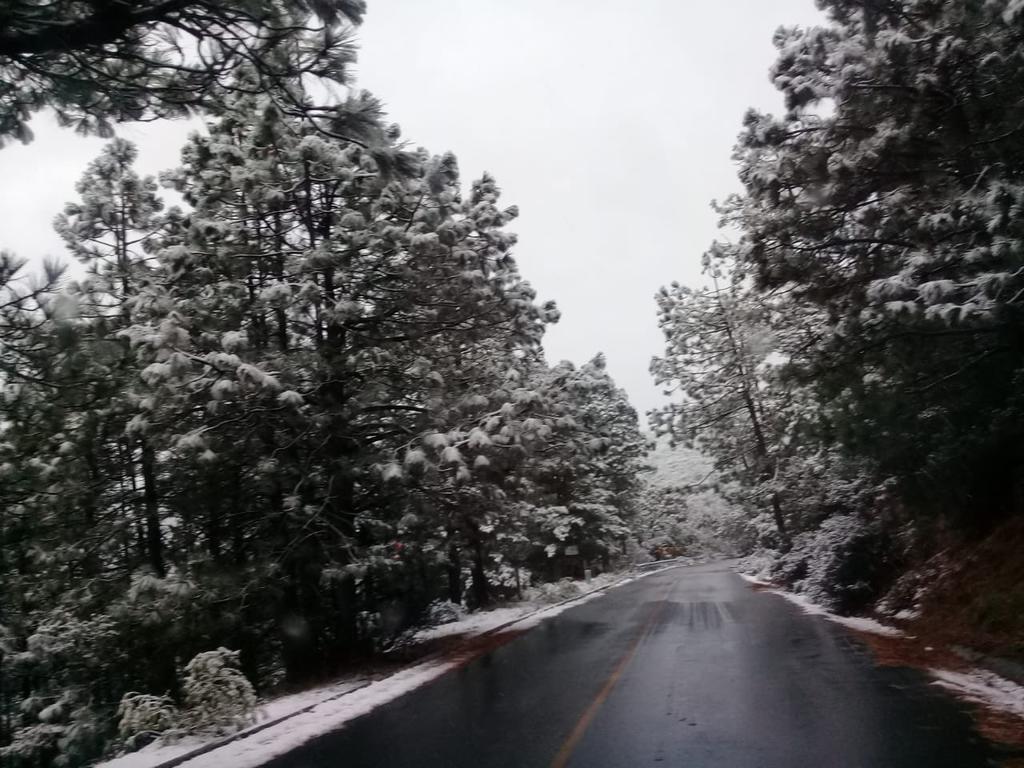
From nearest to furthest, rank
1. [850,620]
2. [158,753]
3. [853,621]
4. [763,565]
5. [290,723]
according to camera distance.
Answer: [158,753] < [290,723] < [853,621] < [850,620] < [763,565]

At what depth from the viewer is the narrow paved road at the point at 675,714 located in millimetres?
6695

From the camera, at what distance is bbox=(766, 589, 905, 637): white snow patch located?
46.0ft

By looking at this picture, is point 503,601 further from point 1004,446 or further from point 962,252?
point 962,252

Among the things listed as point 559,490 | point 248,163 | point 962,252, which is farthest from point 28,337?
point 559,490

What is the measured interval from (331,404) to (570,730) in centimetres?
856

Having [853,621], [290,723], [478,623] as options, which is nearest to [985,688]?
[853,621]

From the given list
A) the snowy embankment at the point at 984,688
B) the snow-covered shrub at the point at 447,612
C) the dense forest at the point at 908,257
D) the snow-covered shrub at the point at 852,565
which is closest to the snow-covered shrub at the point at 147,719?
the snowy embankment at the point at 984,688

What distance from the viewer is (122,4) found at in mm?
5801

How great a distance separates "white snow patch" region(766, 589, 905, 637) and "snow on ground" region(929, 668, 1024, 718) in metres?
3.98

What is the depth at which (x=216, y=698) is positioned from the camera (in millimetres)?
9664

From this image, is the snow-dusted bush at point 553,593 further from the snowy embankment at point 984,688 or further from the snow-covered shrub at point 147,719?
the snow-covered shrub at point 147,719

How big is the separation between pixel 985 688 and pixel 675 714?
11.4 feet

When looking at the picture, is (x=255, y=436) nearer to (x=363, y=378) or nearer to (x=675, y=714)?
(x=363, y=378)

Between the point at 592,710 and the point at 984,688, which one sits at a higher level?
the point at 592,710
